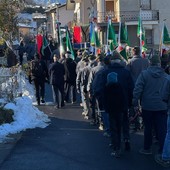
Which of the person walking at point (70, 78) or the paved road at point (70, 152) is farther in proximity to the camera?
the person walking at point (70, 78)

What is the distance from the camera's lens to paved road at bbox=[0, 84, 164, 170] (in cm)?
898

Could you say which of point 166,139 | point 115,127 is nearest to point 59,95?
point 115,127

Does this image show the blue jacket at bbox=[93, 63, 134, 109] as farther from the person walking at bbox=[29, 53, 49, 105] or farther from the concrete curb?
the person walking at bbox=[29, 53, 49, 105]

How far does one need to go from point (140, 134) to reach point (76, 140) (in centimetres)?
161

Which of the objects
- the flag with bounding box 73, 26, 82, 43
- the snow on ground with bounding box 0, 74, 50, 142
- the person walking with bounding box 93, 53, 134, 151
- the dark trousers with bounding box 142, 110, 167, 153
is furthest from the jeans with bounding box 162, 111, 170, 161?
the flag with bounding box 73, 26, 82, 43

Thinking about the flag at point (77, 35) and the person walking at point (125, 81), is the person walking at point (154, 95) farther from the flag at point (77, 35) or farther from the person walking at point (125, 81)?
the flag at point (77, 35)

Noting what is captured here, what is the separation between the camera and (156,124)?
9.70 m

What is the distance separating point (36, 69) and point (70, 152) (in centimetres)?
852

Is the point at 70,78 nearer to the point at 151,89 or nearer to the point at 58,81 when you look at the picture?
the point at 58,81

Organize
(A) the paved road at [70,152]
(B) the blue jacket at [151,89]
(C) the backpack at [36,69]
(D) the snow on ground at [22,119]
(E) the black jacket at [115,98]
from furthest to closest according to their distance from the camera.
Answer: (C) the backpack at [36,69]
(D) the snow on ground at [22,119]
(E) the black jacket at [115,98]
(B) the blue jacket at [151,89]
(A) the paved road at [70,152]

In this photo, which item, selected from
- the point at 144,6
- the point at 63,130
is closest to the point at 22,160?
the point at 63,130

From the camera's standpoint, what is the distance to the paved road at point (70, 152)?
8.98m

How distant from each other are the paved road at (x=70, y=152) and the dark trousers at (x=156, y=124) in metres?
0.34

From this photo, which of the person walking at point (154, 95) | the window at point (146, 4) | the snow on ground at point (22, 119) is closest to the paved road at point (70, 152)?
the snow on ground at point (22, 119)
